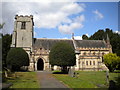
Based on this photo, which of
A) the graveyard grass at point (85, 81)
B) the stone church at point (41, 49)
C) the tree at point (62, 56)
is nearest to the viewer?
the graveyard grass at point (85, 81)

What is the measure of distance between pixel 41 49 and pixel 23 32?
29.1 ft

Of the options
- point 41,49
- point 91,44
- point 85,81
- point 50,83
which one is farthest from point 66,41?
point 50,83

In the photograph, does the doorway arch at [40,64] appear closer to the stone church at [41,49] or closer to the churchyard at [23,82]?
the stone church at [41,49]

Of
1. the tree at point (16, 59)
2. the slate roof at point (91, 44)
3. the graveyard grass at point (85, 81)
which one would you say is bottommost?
the graveyard grass at point (85, 81)

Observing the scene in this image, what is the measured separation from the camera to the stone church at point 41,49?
A: 156 feet

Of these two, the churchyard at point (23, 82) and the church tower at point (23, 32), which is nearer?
the churchyard at point (23, 82)

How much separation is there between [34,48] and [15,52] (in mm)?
11965

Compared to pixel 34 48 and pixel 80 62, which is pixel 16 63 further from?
pixel 80 62

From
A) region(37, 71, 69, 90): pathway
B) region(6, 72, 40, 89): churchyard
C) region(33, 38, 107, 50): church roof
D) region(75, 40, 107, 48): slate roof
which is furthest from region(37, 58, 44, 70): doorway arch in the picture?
region(37, 71, 69, 90): pathway

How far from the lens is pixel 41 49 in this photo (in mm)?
48000

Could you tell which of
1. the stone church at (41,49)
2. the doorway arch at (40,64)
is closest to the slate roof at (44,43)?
the stone church at (41,49)

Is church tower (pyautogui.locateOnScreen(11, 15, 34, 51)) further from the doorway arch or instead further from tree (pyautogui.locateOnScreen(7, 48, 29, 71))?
tree (pyautogui.locateOnScreen(7, 48, 29, 71))

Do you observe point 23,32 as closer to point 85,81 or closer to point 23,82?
point 23,82

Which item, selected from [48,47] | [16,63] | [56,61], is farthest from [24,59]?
[48,47]
